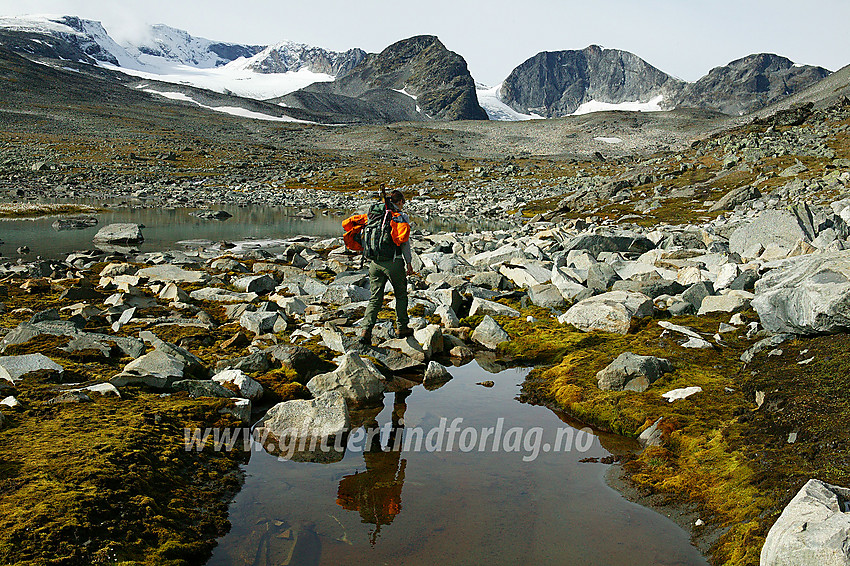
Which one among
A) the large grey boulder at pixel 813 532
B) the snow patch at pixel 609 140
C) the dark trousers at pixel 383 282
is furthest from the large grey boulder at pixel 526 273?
the snow patch at pixel 609 140

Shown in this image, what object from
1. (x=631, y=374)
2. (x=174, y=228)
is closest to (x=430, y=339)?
(x=631, y=374)

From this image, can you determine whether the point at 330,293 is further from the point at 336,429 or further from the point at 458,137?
the point at 458,137

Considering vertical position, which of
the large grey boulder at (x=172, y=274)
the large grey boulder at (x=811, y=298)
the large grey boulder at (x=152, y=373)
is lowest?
the large grey boulder at (x=172, y=274)

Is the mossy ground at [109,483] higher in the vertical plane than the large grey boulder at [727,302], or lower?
lower

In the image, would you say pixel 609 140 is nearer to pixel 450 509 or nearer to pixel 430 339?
pixel 430 339

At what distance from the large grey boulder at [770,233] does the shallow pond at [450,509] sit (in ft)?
40.6

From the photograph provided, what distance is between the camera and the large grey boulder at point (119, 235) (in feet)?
88.6

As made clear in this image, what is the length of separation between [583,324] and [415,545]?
8083 millimetres

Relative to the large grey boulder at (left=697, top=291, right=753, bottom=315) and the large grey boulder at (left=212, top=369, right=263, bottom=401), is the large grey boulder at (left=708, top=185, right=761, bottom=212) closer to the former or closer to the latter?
the large grey boulder at (left=697, top=291, right=753, bottom=315)

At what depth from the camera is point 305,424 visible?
7578 mm

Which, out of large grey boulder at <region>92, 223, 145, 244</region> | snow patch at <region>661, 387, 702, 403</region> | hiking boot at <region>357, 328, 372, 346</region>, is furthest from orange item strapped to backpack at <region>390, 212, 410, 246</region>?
large grey boulder at <region>92, 223, 145, 244</region>

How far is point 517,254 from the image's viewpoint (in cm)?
1969

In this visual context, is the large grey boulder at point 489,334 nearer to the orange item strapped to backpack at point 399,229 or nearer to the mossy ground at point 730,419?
the mossy ground at point 730,419

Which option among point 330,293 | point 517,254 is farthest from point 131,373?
point 517,254
